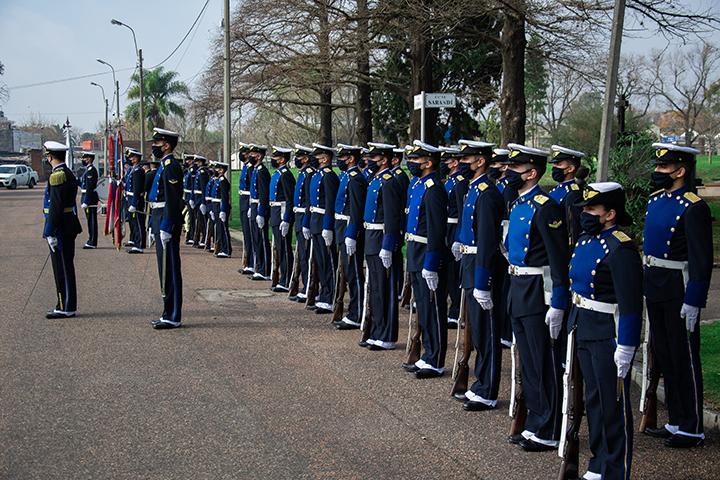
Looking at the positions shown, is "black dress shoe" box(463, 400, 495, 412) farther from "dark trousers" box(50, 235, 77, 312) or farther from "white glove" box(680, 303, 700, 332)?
"dark trousers" box(50, 235, 77, 312)

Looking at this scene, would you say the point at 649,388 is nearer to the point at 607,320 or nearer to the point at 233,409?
the point at 607,320

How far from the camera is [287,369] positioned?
349 inches

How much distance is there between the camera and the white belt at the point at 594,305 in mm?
5713

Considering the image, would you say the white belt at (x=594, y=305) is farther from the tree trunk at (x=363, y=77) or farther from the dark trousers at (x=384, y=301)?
the tree trunk at (x=363, y=77)

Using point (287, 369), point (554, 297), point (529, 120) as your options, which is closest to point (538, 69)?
point (287, 369)

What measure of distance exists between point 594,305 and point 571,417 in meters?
0.77

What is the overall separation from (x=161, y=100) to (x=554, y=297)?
66276 mm

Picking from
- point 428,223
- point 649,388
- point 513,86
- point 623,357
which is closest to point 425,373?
point 428,223

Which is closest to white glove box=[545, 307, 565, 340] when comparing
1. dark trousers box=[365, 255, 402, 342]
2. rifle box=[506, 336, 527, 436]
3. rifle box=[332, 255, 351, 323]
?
rifle box=[506, 336, 527, 436]

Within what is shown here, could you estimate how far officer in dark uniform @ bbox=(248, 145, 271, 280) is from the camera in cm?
1501

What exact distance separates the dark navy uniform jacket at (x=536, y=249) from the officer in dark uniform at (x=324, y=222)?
16.9ft

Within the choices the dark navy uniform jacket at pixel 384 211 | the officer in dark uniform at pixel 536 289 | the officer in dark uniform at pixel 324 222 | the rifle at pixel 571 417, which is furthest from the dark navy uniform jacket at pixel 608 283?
the officer in dark uniform at pixel 324 222

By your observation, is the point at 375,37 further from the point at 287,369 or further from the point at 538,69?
the point at 287,369

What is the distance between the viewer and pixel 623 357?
217 inches
